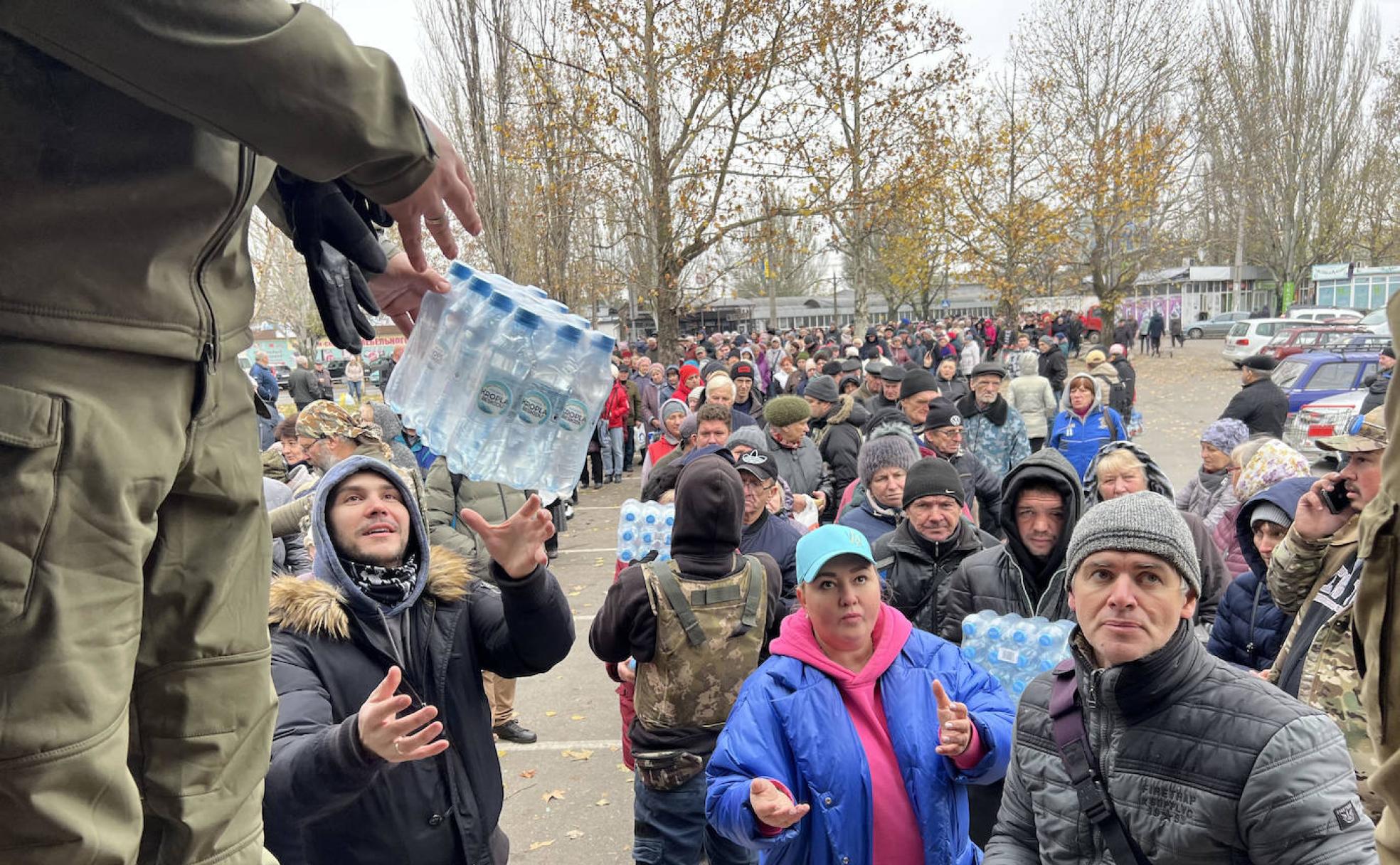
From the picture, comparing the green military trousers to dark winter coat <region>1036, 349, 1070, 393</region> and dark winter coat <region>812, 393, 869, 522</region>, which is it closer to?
dark winter coat <region>812, 393, 869, 522</region>


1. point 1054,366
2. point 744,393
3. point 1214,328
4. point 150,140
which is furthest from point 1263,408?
point 1214,328

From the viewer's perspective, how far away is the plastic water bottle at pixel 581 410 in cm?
256

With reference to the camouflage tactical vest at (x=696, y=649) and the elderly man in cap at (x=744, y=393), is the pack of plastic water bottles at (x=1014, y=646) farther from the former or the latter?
the elderly man in cap at (x=744, y=393)

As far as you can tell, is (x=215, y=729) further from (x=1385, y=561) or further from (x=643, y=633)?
(x=643, y=633)

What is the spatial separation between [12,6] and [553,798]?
522cm

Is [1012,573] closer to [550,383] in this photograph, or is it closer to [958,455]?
[550,383]

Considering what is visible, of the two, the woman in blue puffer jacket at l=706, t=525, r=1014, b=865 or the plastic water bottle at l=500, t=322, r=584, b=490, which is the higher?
the plastic water bottle at l=500, t=322, r=584, b=490

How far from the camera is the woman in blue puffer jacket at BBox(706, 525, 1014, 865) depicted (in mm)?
2795

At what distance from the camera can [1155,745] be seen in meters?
2.15

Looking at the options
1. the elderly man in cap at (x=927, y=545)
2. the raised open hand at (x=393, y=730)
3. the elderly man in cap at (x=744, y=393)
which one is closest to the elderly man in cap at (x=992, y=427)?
the elderly man in cap at (x=744, y=393)

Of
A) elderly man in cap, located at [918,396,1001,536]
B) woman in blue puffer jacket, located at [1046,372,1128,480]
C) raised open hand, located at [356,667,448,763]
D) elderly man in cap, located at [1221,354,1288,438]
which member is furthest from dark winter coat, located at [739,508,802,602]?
elderly man in cap, located at [1221,354,1288,438]

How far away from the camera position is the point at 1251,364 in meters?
9.72

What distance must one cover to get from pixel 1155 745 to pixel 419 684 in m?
1.99

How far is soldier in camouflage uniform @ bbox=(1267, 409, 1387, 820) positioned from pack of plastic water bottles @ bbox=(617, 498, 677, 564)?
9.40 ft
